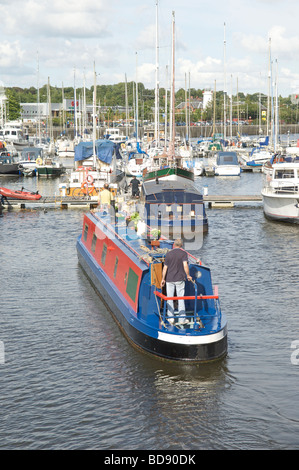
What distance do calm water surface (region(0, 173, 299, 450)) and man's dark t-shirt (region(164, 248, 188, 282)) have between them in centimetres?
229

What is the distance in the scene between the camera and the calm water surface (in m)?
14.4

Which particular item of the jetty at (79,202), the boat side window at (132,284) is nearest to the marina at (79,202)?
the jetty at (79,202)

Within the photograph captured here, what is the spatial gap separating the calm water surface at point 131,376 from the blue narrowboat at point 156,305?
0.47m

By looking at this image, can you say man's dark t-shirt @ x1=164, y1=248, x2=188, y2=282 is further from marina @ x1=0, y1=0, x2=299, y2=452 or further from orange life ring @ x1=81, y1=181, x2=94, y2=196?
orange life ring @ x1=81, y1=181, x2=94, y2=196

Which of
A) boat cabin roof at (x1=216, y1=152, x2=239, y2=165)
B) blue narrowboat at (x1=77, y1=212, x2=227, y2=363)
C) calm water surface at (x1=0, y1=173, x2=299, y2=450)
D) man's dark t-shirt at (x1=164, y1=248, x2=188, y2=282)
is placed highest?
boat cabin roof at (x1=216, y1=152, x2=239, y2=165)

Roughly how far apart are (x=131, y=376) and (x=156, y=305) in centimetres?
217

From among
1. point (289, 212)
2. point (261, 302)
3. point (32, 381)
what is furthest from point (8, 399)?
point (289, 212)

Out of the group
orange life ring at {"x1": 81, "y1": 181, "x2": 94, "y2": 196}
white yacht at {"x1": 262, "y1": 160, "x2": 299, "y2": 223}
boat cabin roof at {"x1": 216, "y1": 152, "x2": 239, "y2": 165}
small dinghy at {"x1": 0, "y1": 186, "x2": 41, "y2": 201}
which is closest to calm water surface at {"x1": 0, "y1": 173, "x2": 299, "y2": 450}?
white yacht at {"x1": 262, "y1": 160, "x2": 299, "y2": 223}

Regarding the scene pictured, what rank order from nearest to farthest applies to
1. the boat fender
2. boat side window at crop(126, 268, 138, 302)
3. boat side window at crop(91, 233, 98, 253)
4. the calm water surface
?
1. the calm water surface
2. boat side window at crop(126, 268, 138, 302)
3. boat side window at crop(91, 233, 98, 253)
4. the boat fender

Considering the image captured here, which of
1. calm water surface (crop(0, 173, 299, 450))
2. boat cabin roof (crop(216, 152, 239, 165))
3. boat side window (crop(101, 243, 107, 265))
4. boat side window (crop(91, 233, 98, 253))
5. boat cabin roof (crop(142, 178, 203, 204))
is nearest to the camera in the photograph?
calm water surface (crop(0, 173, 299, 450))

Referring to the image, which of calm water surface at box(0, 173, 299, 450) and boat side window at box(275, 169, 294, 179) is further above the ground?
boat side window at box(275, 169, 294, 179)

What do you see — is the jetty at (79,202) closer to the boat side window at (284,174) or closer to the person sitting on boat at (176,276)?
the boat side window at (284,174)

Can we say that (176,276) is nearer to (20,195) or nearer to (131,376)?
(131,376)
